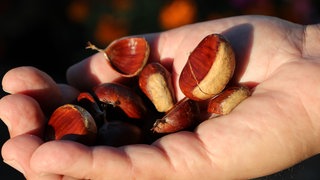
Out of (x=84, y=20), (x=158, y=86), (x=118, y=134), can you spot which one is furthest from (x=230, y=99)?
(x=84, y=20)

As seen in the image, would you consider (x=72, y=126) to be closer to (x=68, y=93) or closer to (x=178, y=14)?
(x=68, y=93)

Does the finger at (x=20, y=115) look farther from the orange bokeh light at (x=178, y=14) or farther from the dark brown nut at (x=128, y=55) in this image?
the orange bokeh light at (x=178, y=14)

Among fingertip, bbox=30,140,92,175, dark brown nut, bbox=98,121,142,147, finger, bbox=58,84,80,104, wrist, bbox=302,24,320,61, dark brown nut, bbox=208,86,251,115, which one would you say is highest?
wrist, bbox=302,24,320,61

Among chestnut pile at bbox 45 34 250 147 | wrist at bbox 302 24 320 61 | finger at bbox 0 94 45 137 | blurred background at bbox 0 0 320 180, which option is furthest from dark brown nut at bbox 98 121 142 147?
blurred background at bbox 0 0 320 180

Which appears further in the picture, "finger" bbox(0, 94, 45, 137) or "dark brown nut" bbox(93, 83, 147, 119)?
"dark brown nut" bbox(93, 83, 147, 119)

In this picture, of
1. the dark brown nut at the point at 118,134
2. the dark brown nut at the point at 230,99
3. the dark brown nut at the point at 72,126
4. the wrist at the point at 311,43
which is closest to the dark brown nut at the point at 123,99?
the dark brown nut at the point at 118,134

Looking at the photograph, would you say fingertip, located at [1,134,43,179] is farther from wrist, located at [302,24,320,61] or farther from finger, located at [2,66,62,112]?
wrist, located at [302,24,320,61]
